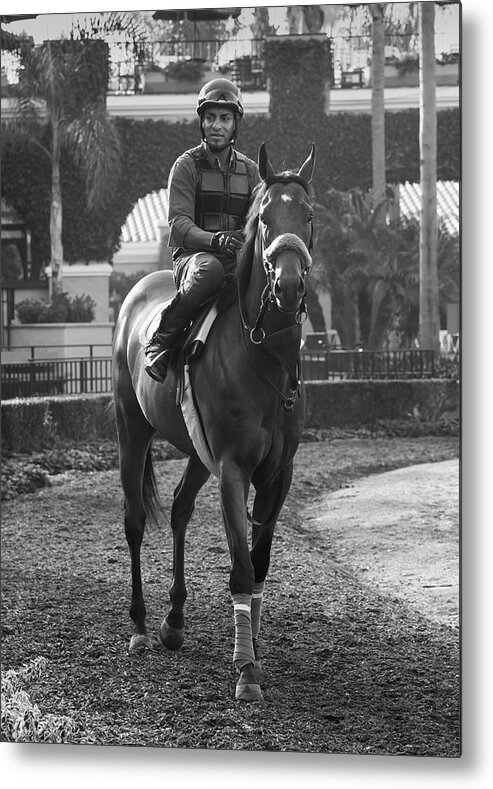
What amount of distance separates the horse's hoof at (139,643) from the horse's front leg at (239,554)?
670 millimetres

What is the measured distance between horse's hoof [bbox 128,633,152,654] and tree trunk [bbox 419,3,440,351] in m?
1.68

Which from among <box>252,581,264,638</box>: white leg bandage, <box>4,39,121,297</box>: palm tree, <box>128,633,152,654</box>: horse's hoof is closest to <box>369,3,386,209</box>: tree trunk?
<box>4,39,121,297</box>: palm tree

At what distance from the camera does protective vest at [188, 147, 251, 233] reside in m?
3.78

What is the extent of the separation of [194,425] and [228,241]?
2.16 ft

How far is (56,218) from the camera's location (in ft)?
14.9

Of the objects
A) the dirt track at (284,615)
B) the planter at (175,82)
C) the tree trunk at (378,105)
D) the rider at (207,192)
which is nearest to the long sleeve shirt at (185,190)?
the rider at (207,192)

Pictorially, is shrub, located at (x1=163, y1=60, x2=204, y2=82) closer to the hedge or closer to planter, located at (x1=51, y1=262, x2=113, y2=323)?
planter, located at (x1=51, y1=262, x2=113, y2=323)

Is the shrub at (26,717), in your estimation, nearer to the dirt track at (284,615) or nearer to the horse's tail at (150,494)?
the dirt track at (284,615)

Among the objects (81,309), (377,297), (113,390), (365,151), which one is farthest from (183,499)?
(365,151)

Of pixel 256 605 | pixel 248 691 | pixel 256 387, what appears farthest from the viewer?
pixel 256 605

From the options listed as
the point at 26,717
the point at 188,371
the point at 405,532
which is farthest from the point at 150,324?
the point at 26,717

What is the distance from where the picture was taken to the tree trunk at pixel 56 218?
4.51 meters

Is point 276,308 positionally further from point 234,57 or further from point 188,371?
point 234,57

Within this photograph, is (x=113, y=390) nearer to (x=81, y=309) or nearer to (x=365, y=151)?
(x=81, y=309)
